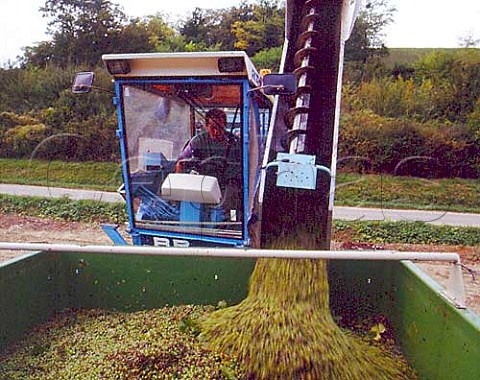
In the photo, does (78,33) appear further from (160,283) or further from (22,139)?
(160,283)

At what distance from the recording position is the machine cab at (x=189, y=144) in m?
3.73

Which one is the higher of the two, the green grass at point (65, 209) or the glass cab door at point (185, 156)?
the glass cab door at point (185, 156)

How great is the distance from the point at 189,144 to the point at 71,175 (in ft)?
30.7

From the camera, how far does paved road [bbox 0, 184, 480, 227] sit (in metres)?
9.93

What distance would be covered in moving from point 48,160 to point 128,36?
23.7 feet

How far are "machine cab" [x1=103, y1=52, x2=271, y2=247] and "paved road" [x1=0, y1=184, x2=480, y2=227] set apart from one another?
20.6ft

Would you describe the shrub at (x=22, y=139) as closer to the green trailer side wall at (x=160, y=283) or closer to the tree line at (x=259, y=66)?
the tree line at (x=259, y=66)

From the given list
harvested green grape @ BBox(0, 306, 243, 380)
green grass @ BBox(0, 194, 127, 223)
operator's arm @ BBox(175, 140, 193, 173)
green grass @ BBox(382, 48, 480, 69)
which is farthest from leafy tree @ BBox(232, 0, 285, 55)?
harvested green grape @ BBox(0, 306, 243, 380)

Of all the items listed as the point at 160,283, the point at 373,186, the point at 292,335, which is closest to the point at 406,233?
the point at 373,186

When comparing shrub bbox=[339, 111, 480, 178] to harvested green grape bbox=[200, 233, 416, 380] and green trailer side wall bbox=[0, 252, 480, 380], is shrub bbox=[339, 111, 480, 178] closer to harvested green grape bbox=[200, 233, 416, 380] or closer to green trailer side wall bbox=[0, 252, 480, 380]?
green trailer side wall bbox=[0, 252, 480, 380]

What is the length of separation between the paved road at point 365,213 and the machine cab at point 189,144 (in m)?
6.29

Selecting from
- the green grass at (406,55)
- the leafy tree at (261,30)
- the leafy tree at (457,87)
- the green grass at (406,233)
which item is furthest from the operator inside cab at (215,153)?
the green grass at (406,55)

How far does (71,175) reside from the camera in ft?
41.7

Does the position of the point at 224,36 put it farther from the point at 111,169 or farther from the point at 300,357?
the point at 300,357
